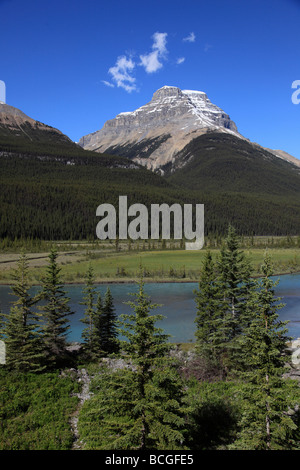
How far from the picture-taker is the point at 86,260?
316 feet

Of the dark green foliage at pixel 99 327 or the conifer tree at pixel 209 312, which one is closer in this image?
the conifer tree at pixel 209 312

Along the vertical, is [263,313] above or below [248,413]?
above

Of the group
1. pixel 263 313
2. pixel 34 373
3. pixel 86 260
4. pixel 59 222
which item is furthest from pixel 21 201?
pixel 263 313

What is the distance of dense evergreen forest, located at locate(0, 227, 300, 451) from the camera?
38.4ft

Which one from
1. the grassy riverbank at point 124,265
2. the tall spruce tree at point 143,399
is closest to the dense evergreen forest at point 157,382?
the tall spruce tree at point 143,399

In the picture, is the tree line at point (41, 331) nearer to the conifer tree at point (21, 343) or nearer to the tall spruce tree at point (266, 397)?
the conifer tree at point (21, 343)

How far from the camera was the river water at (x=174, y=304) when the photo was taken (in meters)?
40.0

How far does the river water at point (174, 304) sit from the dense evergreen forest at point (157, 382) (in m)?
5.34

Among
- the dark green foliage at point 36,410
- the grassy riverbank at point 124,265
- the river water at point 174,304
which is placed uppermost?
the grassy riverbank at point 124,265
